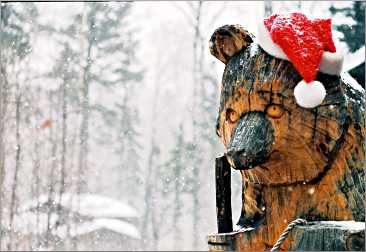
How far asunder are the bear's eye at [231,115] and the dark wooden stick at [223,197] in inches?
2.5

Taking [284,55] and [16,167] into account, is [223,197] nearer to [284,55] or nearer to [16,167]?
[284,55]

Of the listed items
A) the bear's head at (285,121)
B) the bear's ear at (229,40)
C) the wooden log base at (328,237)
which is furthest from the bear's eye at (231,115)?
the wooden log base at (328,237)

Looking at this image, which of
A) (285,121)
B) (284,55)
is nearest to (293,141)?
(285,121)

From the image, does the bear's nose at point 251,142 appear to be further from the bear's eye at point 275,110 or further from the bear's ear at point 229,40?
the bear's ear at point 229,40

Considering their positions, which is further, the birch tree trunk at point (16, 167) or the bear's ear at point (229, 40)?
the birch tree trunk at point (16, 167)

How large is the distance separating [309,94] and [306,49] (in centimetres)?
8

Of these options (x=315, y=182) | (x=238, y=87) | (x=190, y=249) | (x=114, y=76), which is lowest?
(x=190, y=249)

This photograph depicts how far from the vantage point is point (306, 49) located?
3.33 ft

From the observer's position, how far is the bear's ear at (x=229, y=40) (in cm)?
112

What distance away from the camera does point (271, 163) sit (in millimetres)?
1040

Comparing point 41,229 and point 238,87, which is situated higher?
point 238,87

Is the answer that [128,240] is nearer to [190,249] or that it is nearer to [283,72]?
[190,249]

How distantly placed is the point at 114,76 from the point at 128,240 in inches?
62.6

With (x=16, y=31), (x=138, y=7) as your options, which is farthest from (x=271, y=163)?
(x=138, y=7)
